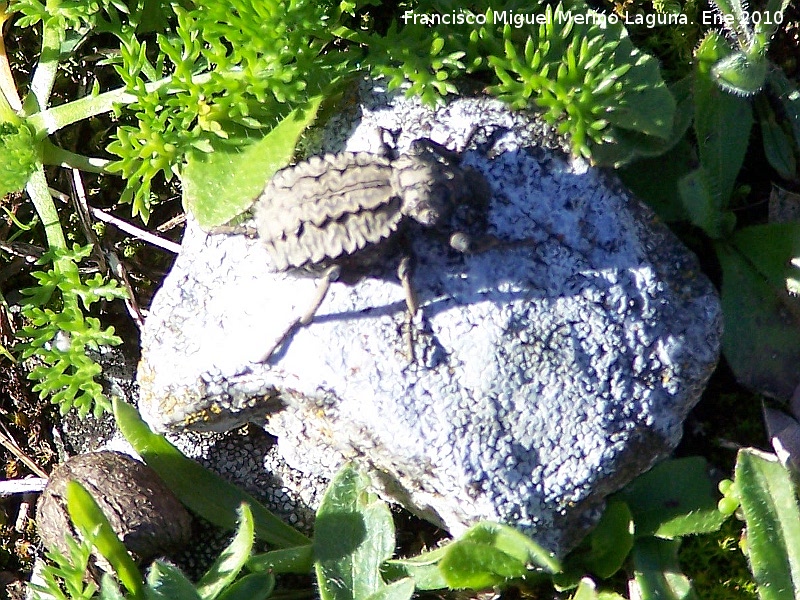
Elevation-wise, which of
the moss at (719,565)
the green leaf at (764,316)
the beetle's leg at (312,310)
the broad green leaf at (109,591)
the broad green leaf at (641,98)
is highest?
the broad green leaf at (641,98)

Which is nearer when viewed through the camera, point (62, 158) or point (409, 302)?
point (409, 302)

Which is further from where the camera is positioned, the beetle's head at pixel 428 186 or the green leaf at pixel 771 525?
the green leaf at pixel 771 525

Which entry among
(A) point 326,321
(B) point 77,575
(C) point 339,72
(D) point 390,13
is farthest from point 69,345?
(D) point 390,13

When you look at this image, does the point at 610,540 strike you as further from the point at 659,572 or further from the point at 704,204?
the point at 704,204

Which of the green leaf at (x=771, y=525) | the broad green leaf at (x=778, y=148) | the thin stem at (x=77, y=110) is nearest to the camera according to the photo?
the green leaf at (x=771, y=525)

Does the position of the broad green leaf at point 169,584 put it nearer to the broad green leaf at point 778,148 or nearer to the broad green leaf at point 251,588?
the broad green leaf at point 251,588

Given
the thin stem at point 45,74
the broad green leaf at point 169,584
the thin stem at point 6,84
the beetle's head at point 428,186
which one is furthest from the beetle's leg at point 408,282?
the thin stem at point 6,84

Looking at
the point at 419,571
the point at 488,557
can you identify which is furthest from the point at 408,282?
the point at 419,571
